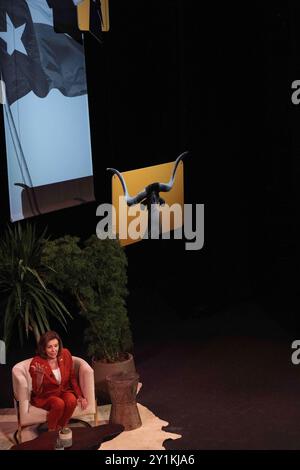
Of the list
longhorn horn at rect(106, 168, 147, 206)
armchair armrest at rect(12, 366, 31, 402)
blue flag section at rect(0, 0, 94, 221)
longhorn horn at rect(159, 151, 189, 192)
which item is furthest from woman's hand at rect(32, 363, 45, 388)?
longhorn horn at rect(159, 151, 189, 192)

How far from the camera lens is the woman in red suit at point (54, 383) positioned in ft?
19.8

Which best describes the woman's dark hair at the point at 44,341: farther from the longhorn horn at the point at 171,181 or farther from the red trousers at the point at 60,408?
the longhorn horn at the point at 171,181

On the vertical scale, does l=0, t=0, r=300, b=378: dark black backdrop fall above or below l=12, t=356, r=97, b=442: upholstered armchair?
above

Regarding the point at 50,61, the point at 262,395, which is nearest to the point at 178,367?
the point at 262,395

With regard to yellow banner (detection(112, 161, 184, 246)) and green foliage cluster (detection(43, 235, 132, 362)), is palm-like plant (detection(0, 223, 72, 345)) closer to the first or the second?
green foliage cluster (detection(43, 235, 132, 362))

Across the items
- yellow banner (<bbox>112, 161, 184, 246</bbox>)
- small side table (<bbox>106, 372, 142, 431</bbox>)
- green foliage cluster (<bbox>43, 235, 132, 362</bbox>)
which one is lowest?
small side table (<bbox>106, 372, 142, 431</bbox>)

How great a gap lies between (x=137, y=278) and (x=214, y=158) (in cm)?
158

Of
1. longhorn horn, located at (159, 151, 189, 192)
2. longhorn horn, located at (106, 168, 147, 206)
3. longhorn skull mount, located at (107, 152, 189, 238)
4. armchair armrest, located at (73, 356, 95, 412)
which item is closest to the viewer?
armchair armrest, located at (73, 356, 95, 412)

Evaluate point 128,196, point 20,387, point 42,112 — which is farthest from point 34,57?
point 20,387

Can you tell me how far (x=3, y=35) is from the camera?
691 cm

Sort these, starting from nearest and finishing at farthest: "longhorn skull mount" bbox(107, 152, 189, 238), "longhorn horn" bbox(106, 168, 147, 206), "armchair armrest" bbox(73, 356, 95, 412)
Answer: "armchair armrest" bbox(73, 356, 95, 412) < "longhorn horn" bbox(106, 168, 147, 206) < "longhorn skull mount" bbox(107, 152, 189, 238)

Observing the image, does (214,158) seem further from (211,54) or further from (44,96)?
(44,96)

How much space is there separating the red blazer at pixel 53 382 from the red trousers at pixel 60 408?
0.06 meters

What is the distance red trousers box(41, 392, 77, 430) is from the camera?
600cm
